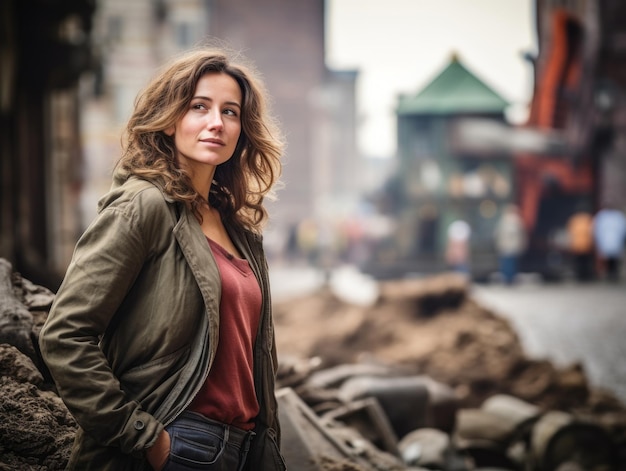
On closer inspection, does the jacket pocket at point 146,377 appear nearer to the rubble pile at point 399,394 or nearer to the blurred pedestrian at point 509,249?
the rubble pile at point 399,394

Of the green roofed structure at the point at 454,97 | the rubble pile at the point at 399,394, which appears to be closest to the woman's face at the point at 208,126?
the rubble pile at the point at 399,394

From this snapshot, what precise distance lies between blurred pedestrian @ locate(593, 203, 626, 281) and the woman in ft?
56.7

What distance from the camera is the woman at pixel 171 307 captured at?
2.17 meters

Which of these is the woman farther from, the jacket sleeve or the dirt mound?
the dirt mound

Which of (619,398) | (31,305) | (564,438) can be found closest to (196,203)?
(31,305)

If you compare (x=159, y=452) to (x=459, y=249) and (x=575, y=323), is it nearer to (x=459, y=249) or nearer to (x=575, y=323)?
(x=575, y=323)

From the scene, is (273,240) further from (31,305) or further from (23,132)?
(31,305)

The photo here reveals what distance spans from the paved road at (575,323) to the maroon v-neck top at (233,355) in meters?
6.66

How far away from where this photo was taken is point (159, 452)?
223cm

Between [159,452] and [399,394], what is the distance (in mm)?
3986

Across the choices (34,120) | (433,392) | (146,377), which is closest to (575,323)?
(433,392)

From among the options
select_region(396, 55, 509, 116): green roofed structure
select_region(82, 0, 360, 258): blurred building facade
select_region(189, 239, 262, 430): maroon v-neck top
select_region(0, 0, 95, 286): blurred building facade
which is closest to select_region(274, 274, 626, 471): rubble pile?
select_region(189, 239, 262, 430): maroon v-neck top

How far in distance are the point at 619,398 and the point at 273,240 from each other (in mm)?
26733

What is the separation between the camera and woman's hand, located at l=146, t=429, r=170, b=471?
7.29ft
